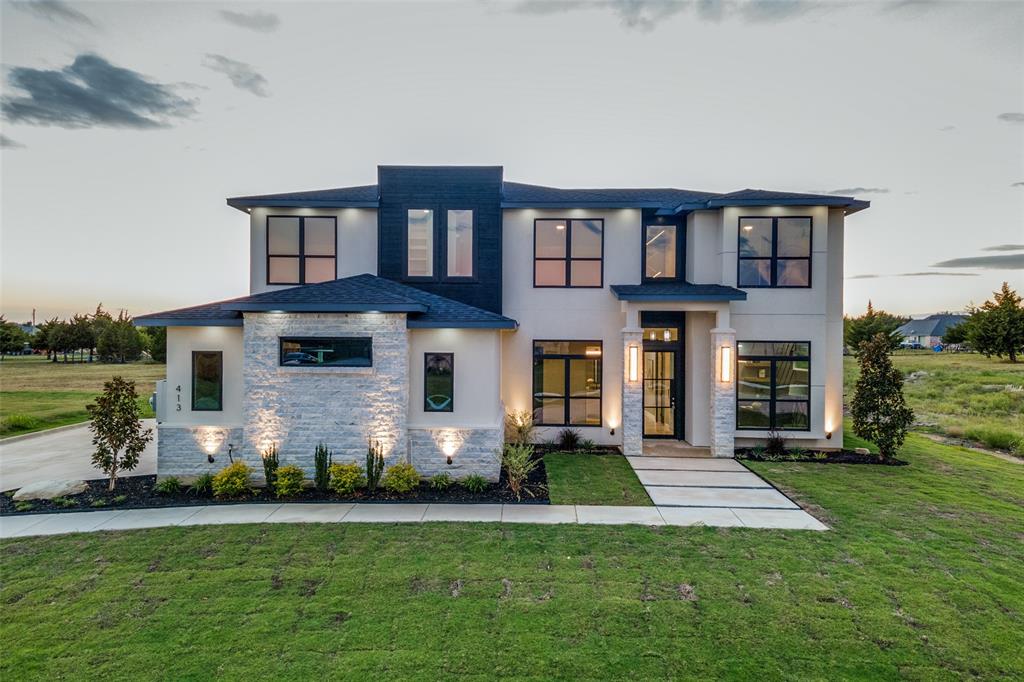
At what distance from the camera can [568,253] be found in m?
12.4

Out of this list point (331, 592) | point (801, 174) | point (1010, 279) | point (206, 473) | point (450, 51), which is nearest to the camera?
point (331, 592)

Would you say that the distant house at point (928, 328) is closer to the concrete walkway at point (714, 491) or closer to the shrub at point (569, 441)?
the concrete walkway at point (714, 491)

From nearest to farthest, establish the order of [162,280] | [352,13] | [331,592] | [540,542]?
[331,592]
[540,542]
[352,13]
[162,280]

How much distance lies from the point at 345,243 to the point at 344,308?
4.28 metres

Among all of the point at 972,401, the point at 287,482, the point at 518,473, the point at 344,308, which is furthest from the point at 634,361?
the point at 972,401

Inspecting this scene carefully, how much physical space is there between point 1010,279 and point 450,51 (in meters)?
46.2

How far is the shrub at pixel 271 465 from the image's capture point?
8.52 meters

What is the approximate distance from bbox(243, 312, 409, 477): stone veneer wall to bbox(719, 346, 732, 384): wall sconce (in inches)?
315

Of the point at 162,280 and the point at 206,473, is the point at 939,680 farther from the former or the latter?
the point at 162,280

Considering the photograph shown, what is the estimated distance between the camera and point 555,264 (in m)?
12.4

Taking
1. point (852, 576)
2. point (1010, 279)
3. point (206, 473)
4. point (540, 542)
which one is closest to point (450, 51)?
point (206, 473)

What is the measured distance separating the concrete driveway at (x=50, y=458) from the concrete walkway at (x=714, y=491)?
37.2 ft

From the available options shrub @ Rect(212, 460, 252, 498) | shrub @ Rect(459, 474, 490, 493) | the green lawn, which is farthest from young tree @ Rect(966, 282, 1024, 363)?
shrub @ Rect(212, 460, 252, 498)

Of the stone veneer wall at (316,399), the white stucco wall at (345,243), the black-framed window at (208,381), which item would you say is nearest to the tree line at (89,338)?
the white stucco wall at (345,243)
